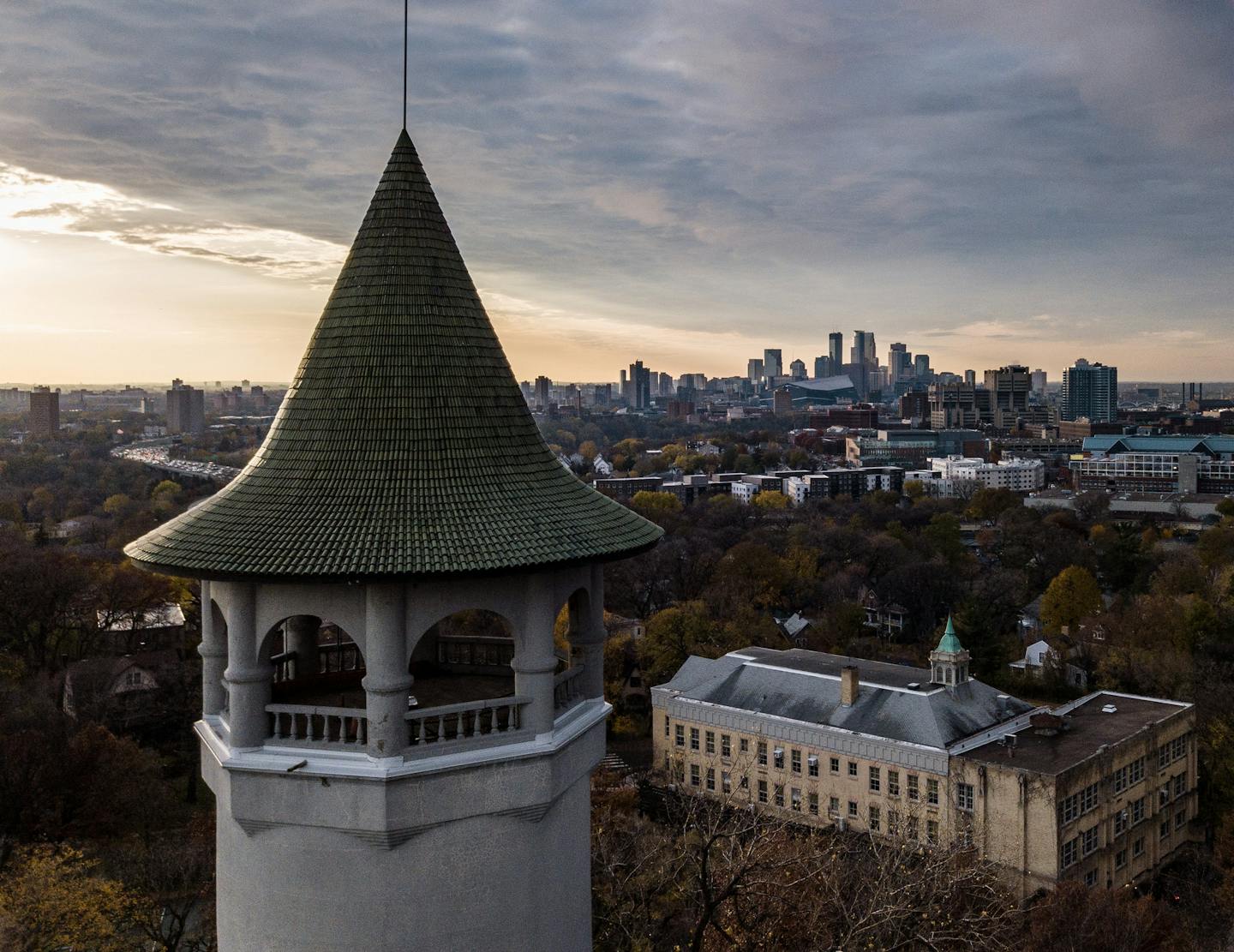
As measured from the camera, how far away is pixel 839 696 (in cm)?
5456

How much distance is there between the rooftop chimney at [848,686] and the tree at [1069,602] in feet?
126

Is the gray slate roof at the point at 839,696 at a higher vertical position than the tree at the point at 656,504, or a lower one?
lower

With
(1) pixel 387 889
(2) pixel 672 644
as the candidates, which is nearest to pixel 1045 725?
(2) pixel 672 644

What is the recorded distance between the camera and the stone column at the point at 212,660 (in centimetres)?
1377

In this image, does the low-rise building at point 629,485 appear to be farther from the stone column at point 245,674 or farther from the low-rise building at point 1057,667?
the stone column at point 245,674

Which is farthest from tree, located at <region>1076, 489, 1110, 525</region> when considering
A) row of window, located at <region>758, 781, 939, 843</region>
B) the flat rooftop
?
row of window, located at <region>758, 781, 939, 843</region>

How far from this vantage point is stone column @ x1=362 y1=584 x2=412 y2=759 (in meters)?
12.2

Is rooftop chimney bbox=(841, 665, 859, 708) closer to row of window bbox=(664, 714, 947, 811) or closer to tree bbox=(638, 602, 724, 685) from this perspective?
row of window bbox=(664, 714, 947, 811)

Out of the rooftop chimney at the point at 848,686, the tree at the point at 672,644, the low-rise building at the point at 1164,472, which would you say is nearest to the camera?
the rooftop chimney at the point at 848,686

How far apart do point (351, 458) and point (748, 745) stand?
4629 centimetres

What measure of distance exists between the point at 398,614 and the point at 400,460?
1944 mm

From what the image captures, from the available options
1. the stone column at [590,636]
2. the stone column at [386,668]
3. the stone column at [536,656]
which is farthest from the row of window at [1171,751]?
the stone column at [386,668]

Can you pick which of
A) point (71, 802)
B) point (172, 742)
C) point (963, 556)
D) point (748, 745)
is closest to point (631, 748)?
point (748, 745)

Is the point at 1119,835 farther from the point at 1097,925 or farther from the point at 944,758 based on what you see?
the point at 1097,925
